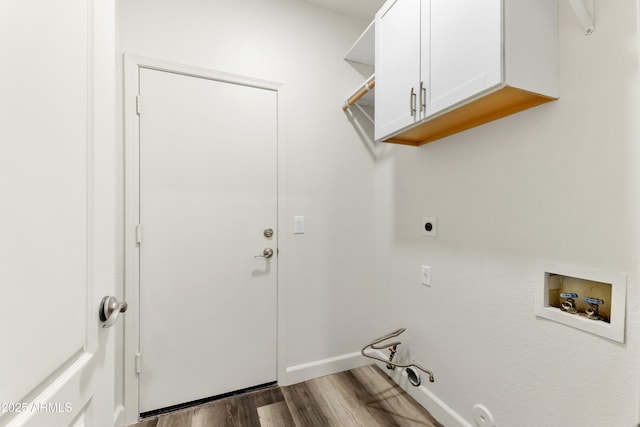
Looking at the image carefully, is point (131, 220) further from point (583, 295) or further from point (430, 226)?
point (583, 295)

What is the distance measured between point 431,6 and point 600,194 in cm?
101

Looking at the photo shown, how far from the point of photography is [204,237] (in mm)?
1609

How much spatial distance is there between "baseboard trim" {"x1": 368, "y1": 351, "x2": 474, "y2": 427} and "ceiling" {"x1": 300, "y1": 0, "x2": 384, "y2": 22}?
2552 mm

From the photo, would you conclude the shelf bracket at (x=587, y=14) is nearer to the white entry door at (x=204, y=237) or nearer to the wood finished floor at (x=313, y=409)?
the white entry door at (x=204, y=237)

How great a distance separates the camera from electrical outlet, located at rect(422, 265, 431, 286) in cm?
154

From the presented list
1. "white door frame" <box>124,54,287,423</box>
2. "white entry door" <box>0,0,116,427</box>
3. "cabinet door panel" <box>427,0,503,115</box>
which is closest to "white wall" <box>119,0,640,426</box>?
"white door frame" <box>124,54,287,423</box>

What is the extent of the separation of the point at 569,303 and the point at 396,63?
1.30m

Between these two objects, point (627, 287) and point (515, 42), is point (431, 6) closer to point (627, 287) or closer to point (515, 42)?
point (515, 42)

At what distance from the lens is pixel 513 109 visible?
1.06m

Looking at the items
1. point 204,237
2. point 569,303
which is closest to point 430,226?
point 569,303

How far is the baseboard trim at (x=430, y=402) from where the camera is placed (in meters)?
1.34

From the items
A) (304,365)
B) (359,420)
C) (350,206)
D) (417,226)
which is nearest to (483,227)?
(417,226)

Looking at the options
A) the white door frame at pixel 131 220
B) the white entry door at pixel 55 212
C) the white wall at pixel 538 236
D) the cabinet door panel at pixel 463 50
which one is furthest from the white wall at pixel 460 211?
the white entry door at pixel 55 212

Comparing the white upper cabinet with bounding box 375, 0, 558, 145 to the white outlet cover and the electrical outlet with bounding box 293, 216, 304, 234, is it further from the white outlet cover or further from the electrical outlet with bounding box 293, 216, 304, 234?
the electrical outlet with bounding box 293, 216, 304, 234
